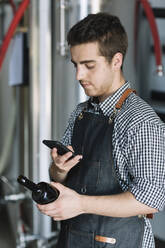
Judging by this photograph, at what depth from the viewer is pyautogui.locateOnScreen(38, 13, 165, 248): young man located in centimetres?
119

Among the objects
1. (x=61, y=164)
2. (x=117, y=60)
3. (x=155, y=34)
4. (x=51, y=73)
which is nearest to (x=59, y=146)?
(x=61, y=164)

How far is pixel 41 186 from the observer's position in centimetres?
124

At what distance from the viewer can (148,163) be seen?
1194mm

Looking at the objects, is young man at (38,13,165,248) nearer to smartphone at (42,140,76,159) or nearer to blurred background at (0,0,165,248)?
smartphone at (42,140,76,159)

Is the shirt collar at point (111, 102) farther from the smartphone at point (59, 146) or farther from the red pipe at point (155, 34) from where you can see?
the red pipe at point (155, 34)

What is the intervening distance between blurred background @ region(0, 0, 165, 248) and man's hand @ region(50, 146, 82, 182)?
34.1 inches

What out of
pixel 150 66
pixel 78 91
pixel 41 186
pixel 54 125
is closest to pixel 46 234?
pixel 54 125

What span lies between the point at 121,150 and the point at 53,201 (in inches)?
9.4

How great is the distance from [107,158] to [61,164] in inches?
5.4

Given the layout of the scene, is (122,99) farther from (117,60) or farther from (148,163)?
(148,163)

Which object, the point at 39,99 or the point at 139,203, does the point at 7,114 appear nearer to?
the point at 39,99

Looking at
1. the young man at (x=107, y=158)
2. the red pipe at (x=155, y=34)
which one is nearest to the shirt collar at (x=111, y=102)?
the young man at (x=107, y=158)

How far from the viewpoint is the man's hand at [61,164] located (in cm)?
129

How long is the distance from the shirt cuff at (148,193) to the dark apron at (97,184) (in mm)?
130
